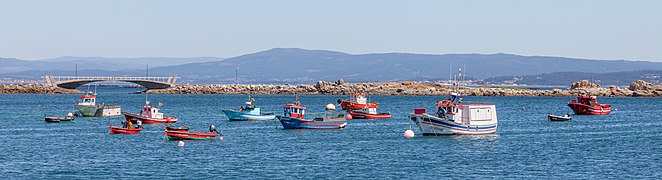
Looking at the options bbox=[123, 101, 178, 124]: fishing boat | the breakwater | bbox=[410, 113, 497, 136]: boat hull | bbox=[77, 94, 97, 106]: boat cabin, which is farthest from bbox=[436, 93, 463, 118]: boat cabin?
the breakwater

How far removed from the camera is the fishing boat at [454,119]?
69.3 meters

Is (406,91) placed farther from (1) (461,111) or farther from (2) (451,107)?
(2) (451,107)

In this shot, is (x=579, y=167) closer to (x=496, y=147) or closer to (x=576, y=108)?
(x=496, y=147)

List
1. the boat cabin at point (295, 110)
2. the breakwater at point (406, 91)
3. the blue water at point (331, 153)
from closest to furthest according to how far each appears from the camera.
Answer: the blue water at point (331, 153)
the boat cabin at point (295, 110)
the breakwater at point (406, 91)

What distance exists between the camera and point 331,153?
59.1 metres

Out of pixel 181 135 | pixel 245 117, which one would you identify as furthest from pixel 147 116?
pixel 181 135

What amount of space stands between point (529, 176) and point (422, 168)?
5373 millimetres

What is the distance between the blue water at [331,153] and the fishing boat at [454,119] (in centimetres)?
95

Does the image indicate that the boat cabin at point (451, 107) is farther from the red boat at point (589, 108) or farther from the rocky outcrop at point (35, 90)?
the rocky outcrop at point (35, 90)

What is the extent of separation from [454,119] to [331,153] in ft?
43.7

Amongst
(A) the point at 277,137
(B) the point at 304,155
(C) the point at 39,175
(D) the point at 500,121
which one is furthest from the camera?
(D) the point at 500,121

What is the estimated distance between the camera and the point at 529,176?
162ft

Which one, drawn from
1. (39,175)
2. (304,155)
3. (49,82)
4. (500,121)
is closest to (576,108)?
(500,121)

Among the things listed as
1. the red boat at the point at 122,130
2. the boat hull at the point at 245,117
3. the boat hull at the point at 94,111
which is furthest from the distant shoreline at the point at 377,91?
the red boat at the point at 122,130
